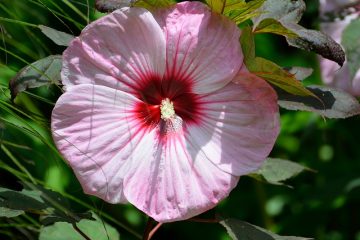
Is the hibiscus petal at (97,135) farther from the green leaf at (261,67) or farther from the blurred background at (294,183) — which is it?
the blurred background at (294,183)

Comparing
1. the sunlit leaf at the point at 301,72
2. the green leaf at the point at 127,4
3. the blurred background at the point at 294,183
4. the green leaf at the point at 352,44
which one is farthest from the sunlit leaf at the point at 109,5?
the blurred background at the point at 294,183

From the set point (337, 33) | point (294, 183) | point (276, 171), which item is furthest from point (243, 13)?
point (294, 183)

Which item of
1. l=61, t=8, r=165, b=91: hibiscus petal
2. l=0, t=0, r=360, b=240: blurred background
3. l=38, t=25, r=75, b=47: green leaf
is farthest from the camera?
l=0, t=0, r=360, b=240: blurred background

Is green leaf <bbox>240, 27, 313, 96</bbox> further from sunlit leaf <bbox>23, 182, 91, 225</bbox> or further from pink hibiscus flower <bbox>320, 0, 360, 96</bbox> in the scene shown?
pink hibiscus flower <bbox>320, 0, 360, 96</bbox>

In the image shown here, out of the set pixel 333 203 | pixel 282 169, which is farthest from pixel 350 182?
pixel 282 169

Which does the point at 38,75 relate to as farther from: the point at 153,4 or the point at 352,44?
the point at 352,44

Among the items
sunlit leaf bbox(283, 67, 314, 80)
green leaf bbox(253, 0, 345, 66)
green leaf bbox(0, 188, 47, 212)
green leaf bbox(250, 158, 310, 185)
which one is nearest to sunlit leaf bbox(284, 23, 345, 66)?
green leaf bbox(253, 0, 345, 66)
